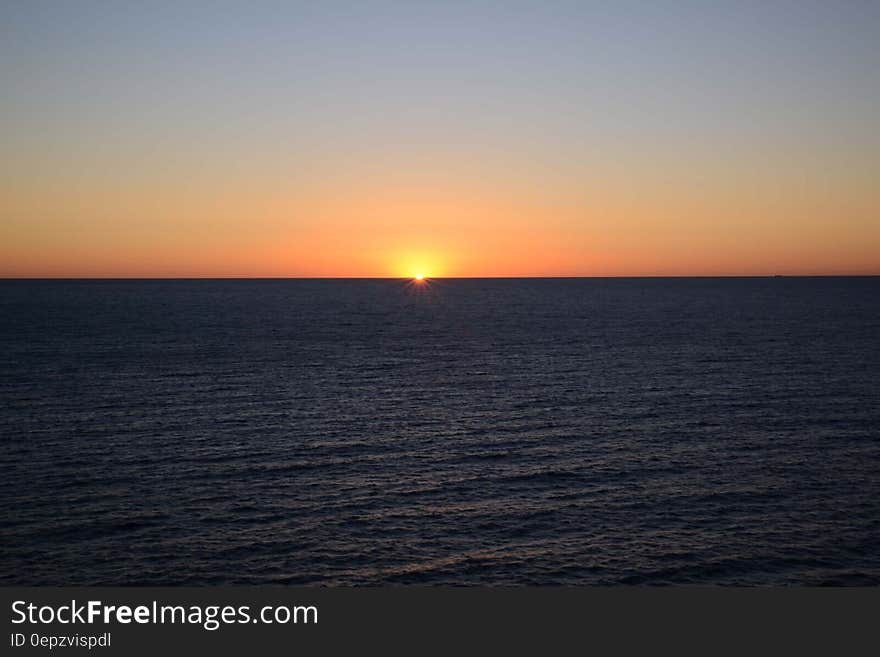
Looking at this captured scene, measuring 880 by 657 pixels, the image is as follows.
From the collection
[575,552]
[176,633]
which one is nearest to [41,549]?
[176,633]

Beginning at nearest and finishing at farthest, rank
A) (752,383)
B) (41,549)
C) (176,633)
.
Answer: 1. (176,633)
2. (41,549)
3. (752,383)

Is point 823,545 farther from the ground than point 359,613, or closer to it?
closer to it

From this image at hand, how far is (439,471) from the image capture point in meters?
61.1

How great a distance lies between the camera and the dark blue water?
44312 mm

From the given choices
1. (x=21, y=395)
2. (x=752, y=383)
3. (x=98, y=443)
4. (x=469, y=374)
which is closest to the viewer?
(x=98, y=443)

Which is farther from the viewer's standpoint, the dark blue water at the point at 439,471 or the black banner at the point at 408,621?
the dark blue water at the point at 439,471

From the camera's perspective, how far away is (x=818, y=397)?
87.4 metres

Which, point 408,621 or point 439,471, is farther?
point 439,471

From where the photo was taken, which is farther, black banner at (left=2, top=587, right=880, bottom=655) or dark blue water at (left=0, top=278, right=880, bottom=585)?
dark blue water at (left=0, top=278, right=880, bottom=585)

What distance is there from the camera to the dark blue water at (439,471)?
44.3 metres

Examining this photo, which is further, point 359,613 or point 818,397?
point 818,397

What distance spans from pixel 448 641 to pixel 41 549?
2987 cm

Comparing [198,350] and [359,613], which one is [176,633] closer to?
[359,613]

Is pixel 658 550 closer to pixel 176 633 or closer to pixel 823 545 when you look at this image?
pixel 823 545
